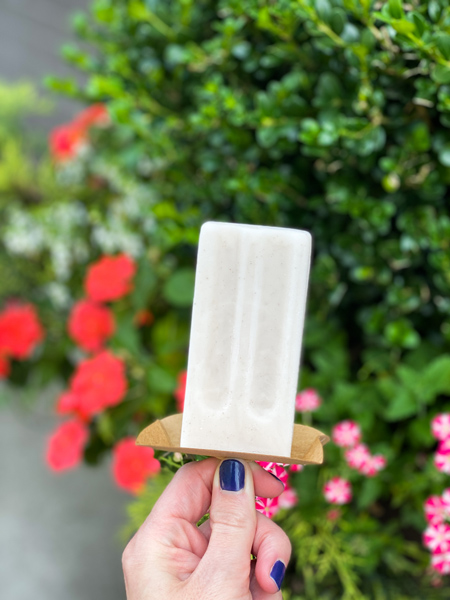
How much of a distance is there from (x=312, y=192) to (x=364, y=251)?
0.57 ft

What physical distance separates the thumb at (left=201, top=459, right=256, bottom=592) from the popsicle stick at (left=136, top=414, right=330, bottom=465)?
0.11ft

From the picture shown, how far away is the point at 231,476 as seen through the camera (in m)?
0.57

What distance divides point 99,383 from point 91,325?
20 cm

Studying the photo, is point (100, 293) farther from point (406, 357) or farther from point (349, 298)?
point (406, 357)

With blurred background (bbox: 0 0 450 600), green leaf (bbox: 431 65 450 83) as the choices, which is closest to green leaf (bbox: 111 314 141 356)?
blurred background (bbox: 0 0 450 600)

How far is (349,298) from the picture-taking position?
114 centimetres

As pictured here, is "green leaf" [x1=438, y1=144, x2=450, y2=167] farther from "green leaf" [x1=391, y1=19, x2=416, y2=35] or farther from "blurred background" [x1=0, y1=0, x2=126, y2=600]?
"blurred background" [x1=0, y1=0, x2=126, y2=600]

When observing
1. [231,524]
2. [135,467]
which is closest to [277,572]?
[231,524]

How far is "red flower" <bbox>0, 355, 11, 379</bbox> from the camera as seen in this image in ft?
4.69

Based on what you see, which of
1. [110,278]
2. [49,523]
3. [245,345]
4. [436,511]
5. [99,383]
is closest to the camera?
[245,345]

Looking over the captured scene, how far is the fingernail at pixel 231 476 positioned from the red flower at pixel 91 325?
2.64 feet

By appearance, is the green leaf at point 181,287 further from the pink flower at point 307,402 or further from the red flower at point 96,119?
the red flower at point 96,119

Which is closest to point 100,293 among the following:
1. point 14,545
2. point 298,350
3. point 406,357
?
point 406,357

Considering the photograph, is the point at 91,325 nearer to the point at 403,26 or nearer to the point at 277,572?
the point at 277,572
